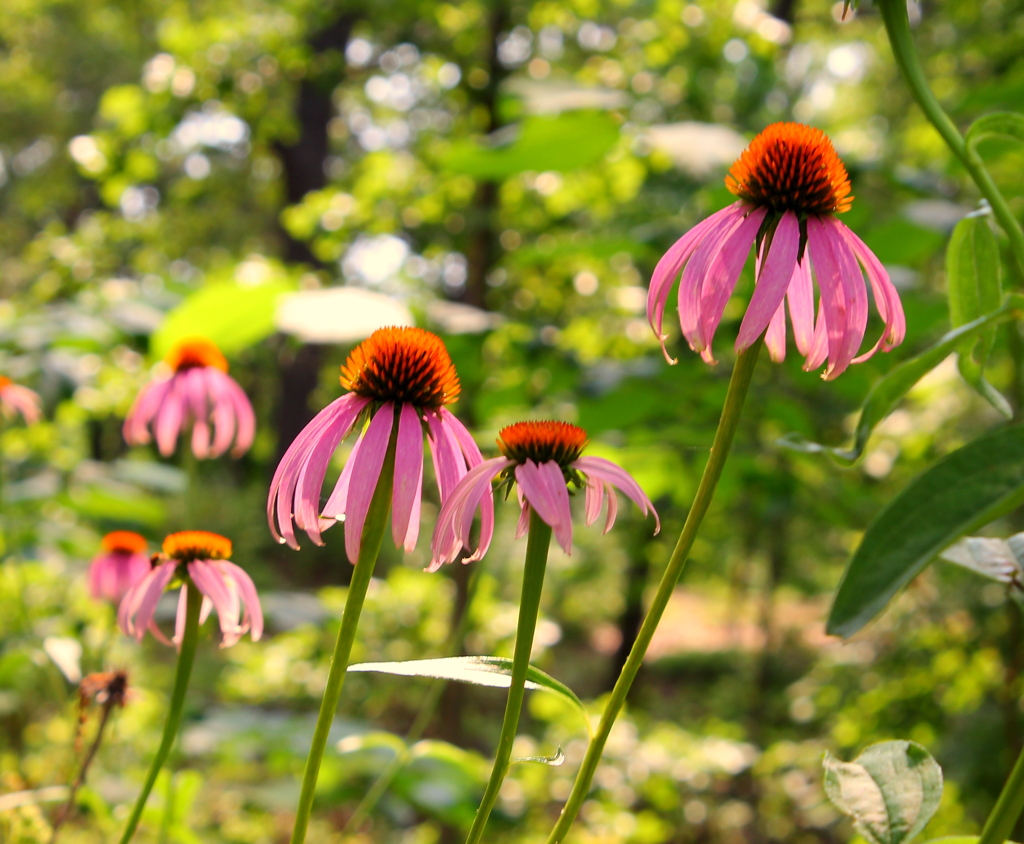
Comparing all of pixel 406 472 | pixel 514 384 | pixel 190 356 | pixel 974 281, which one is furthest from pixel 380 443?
pixel 514 384

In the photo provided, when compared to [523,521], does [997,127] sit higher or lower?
higher

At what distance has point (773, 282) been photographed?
26cm

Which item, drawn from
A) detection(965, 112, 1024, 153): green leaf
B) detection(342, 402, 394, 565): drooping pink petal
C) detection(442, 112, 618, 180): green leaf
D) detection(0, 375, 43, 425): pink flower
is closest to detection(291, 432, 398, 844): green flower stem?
detection(342, 402, 394, 565): drooping pink petal

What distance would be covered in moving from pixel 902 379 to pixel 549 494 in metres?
0.11

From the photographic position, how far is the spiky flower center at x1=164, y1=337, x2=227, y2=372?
3.64ft

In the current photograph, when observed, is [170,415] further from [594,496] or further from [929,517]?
[929,517]

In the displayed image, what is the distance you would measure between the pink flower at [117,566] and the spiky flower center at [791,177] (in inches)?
31.4

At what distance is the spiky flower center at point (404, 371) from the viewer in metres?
0.31

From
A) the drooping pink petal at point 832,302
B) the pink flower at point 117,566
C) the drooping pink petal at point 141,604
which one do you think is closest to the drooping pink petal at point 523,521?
the drooping pink petal at point 832,302

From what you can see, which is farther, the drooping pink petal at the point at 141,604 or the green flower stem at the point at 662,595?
the drooping pink petal at the point at 141,604

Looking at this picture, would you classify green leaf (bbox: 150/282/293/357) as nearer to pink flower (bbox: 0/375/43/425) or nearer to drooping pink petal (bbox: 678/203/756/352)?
pink flower (bbox: 0/375/43/425)

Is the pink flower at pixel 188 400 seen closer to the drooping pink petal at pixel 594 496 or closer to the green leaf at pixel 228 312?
the green leaf at pixel 228 312

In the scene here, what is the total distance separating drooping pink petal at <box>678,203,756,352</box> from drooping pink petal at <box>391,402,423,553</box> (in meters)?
0.10

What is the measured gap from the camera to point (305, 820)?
248 millimetres
